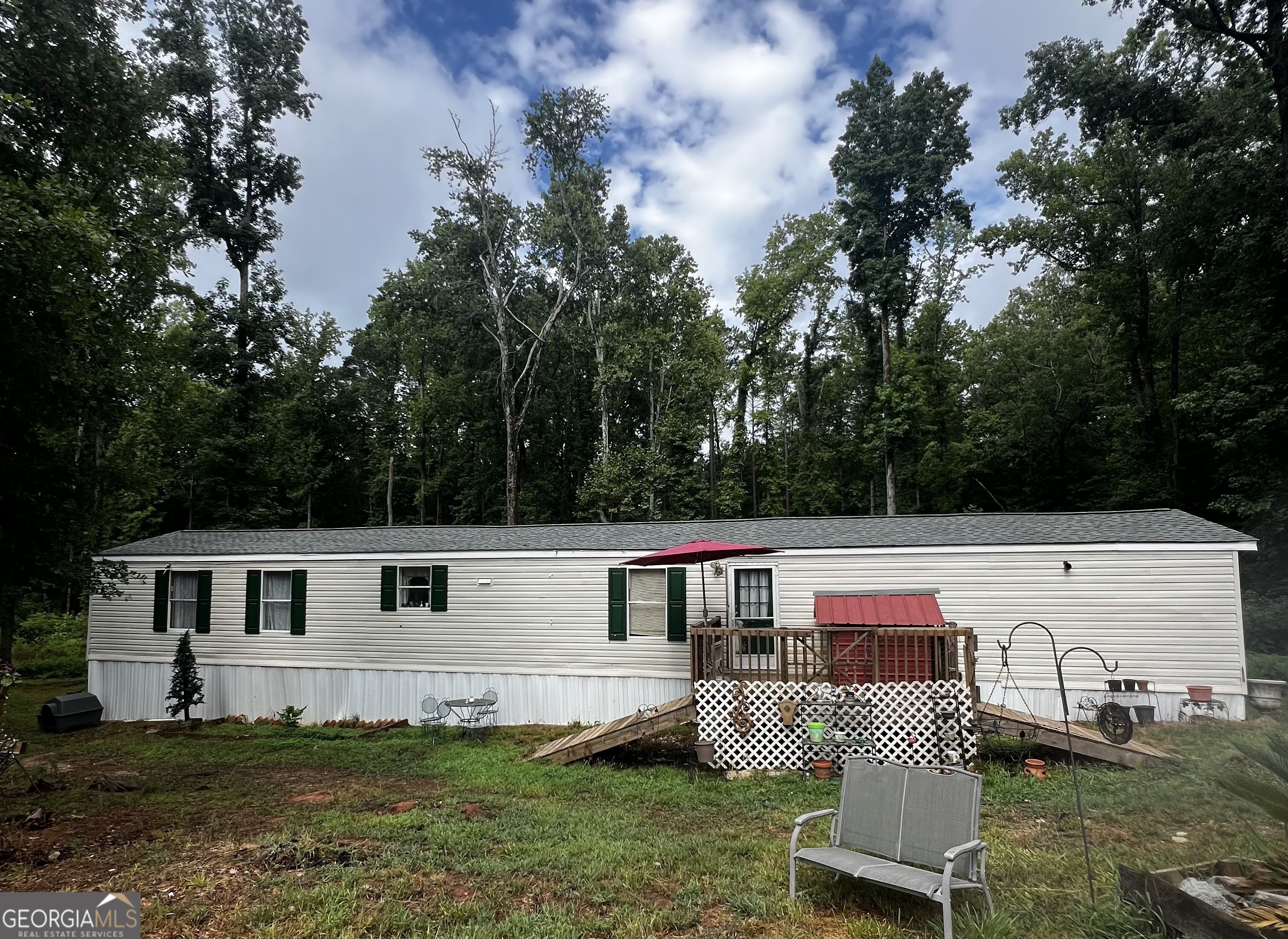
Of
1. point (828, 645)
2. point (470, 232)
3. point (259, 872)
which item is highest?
point (470, 232)

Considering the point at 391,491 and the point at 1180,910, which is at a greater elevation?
the point at 391,491

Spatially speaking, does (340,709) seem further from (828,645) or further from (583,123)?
(583,123)

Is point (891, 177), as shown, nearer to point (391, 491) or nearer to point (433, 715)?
point (433, 715)

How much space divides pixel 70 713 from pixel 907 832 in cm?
1626

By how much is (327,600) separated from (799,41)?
15.1 meters

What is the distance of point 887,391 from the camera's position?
934 inches

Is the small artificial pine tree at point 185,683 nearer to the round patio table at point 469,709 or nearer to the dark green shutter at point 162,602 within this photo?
the dark green shutter at point 162,602

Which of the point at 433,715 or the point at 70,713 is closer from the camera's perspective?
the point at 433,715

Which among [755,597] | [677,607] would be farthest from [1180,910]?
[677,607]

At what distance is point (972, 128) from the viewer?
24.2m

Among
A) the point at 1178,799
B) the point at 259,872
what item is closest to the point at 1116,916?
the point at 1178,799

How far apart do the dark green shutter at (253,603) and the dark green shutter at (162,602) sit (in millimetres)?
1975

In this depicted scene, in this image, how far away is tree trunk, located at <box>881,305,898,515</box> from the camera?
2305 cm

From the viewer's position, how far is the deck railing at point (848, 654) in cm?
817
